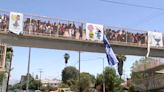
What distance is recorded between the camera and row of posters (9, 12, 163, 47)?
102ft

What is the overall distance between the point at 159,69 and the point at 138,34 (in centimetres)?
1494

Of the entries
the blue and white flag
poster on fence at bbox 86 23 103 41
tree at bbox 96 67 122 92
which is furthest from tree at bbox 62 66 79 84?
the blue and white flag

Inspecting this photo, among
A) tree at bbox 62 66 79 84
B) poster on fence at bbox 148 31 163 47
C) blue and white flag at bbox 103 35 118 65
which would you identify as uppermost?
poster on fence at bbox 148 31 163 47

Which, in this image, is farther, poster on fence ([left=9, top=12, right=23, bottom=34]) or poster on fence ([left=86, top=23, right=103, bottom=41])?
poster on fence ([left=86, top=23, right=103, bottom=41])

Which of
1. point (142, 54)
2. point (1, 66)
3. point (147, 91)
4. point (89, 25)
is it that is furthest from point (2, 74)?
point (147, 91)

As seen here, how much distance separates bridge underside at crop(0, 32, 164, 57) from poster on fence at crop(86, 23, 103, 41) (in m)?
0.50

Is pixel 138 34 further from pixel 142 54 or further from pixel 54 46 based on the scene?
pixel 54 46

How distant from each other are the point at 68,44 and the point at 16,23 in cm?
592

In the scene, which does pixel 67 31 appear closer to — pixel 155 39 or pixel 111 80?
pixel 155 39

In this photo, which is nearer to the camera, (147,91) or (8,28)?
(8,28)

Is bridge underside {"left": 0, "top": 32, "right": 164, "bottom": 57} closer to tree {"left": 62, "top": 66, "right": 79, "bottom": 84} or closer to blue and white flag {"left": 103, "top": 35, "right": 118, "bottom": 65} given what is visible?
blue and white flag {"left": 103, "top": 35, "right": 118, "bottom": 65}

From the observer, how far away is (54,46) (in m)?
34.7

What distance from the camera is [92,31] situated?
34406 millimetres

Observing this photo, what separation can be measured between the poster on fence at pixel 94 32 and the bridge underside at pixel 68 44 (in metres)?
0.50
